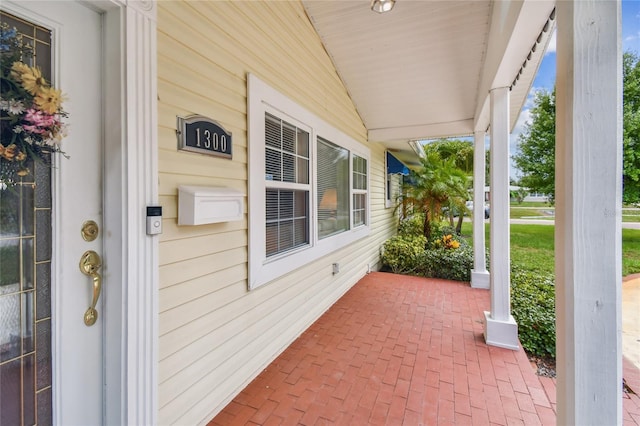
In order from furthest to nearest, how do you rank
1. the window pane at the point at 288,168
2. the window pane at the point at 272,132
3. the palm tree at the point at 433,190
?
the palm tree at the point at 433,190
the window pane at the point at 288,168
the window pane at the point at 272,132

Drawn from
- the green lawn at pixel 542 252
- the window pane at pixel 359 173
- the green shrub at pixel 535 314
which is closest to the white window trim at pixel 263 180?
the window pane at pixel 359 173

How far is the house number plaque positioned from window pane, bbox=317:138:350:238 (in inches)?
70.9

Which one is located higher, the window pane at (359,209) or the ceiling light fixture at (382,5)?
the ceiling light fixture at (382,5)

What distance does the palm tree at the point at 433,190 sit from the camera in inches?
281

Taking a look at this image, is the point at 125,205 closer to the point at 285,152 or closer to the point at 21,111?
the point at 21,111

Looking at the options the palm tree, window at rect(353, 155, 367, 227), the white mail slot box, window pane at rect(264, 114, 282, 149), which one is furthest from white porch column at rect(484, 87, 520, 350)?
the palm tree

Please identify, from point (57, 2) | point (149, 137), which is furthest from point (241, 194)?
point (57, 2)

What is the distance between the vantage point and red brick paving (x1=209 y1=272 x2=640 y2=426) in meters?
2.02

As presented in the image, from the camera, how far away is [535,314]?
3.34 meters

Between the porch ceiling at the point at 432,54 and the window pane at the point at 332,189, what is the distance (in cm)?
114

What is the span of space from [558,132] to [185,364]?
234 centimetres

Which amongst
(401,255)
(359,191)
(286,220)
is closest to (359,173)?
(359,191)

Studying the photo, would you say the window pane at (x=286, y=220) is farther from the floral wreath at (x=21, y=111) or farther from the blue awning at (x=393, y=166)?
the blue awning at (x=393, y=166)

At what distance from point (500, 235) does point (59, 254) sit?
3.48 m
